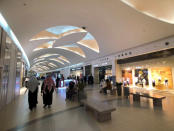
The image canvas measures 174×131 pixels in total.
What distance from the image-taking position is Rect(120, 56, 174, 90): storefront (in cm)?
735

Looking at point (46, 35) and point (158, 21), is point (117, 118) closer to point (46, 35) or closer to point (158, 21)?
point (158, 21)

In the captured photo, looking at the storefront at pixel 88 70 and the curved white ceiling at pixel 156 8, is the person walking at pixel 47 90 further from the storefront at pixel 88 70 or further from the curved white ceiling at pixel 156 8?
the storefront at pixel 88 70

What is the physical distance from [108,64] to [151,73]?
4832 millimetres

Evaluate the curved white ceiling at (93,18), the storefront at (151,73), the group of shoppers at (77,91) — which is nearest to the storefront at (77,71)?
the storefront at (151,73)

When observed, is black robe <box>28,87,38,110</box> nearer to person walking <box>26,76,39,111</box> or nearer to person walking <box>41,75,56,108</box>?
person walking <box>26,76,39,111</box>

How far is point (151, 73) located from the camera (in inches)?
336

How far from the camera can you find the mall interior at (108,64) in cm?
Result: 286

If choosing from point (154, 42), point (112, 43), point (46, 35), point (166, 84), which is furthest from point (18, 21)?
point (166, 84)

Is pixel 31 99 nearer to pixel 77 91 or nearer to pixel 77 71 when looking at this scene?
pixel 77 91

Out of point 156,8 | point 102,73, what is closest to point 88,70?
point 102,73

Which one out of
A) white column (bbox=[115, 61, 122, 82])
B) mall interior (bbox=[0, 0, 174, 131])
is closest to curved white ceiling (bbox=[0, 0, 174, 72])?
mall interior (bbox=[0, 0, 174, 131])

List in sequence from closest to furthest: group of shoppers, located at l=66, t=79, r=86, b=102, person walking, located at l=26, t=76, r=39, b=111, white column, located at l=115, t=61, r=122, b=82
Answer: person walking, located at l=26, t=76, r=39, b=111 → group of shoppers, located at l=66, t=79, r=86, b=102 → white column, located at l=115, t=61, r=122, b=82

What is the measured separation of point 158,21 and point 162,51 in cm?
271

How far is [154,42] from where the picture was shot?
24.0 ft
